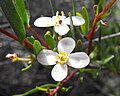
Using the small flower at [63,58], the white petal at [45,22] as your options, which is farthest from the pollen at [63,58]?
the white petal at [45,22]

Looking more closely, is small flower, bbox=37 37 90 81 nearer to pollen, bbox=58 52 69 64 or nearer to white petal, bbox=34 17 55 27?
pollen, bbox=58 52 69 64

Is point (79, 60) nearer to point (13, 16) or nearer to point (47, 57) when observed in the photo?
point (47, 57)

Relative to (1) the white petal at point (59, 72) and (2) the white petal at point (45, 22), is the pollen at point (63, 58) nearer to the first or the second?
(1) the white petal at point (59, 72)

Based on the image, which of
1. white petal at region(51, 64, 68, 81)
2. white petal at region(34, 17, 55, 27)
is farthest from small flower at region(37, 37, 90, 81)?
white petal at region(34, 17, 55, 27)

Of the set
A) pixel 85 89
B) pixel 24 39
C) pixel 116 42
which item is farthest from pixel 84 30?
pixel 85 89

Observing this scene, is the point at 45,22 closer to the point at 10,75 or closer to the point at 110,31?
the point at 110,31

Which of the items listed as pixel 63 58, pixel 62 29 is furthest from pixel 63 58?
pixel 62 29

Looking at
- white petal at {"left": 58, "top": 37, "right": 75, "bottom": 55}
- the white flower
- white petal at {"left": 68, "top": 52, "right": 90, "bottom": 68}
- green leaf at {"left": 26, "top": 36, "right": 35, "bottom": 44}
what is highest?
the white flower
